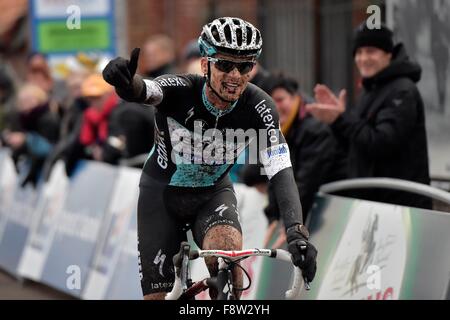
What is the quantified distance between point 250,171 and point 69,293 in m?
3.36

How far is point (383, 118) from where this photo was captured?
7.48m

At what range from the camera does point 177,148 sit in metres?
6.21

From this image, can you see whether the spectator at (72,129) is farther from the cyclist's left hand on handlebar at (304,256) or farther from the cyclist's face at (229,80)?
the cyclist's left hand on handlebar at (304,256)

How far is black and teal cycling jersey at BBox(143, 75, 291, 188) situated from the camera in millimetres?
5945

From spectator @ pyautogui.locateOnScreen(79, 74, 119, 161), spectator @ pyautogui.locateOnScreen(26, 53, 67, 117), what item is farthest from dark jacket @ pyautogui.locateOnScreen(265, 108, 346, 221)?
spectator @ pyautogui.locateOnScreen(26, 53, 67, 117)

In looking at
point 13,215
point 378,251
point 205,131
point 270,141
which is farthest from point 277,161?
point 13,215

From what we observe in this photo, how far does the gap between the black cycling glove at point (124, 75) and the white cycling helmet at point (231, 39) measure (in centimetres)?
51

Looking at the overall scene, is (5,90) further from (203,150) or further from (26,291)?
(203,150)

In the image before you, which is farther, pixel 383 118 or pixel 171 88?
pixel 383 118

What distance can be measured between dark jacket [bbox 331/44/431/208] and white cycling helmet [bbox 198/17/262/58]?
192cm

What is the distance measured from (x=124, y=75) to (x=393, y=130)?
8.60 feet

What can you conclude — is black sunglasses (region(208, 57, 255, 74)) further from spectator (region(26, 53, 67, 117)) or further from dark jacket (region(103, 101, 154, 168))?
spectator (region(26, 53, 67, 117))

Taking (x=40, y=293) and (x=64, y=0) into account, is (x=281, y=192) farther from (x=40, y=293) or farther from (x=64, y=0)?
(x=64, y=0)

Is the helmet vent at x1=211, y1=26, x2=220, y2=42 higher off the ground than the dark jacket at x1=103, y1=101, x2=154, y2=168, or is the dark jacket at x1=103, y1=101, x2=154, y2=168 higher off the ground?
the helmet vent at x1=211, y1=26, x2=220, y2=42
